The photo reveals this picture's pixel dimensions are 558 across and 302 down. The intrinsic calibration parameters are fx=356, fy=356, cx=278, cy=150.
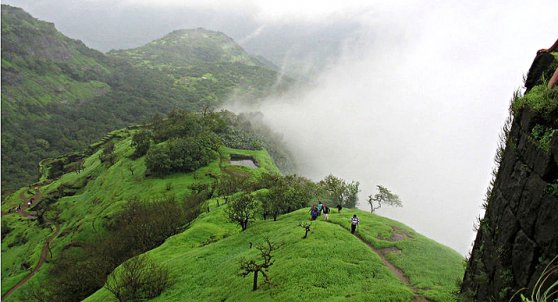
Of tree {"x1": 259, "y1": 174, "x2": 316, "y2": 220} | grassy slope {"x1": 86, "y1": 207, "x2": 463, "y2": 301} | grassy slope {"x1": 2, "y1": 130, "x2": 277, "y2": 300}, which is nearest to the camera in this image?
grassy slope {"x1": 86, "y1": 207, "x2": 463, "y2": 301}

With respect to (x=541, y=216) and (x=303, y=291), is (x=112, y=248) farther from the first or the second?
(x=541, y=216)

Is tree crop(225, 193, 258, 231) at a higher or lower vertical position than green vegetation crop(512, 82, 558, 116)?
lower

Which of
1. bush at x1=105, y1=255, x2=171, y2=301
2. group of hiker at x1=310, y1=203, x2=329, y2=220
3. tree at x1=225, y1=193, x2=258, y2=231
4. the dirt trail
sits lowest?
bush at x1=105, y1=255, x2=171, y2=301

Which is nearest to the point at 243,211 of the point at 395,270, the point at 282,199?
the point at 282,199

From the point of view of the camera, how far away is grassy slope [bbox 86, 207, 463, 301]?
3300 cm

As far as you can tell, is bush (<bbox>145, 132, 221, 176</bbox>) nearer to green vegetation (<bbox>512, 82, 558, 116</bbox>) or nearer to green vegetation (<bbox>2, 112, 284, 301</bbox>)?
green vegetation (<bbox>2, 112, 284, 301</bbox>)

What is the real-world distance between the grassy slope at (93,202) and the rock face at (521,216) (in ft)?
325

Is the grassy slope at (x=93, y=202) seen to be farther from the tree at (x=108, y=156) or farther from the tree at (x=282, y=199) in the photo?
the tree at (x=282, y=199)

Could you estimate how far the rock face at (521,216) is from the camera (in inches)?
685

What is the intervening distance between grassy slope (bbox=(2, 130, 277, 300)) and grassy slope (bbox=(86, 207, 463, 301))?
59.0 meters

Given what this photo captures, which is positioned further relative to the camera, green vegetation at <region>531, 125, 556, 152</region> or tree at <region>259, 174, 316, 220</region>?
tree at <region>259, 174, 316, 220</region>

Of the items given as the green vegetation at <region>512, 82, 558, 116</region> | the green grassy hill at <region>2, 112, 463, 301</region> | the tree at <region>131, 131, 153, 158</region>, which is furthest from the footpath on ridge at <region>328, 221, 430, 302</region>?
the tree at <region>131, 131, 153, 158</region>

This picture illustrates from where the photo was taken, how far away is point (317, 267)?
3700cm

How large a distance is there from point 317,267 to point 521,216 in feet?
70.6
